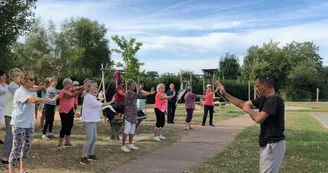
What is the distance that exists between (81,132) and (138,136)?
1953 mm

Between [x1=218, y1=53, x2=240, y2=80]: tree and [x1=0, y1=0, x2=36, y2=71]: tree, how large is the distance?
54.7 m

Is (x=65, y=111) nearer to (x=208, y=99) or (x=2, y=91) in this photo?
(x=2, y=91)

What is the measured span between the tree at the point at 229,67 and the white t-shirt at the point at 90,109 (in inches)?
2335

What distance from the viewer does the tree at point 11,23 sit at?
11.8m

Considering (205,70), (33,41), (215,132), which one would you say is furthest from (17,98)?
(33,41)

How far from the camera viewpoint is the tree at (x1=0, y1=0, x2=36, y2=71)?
11.8 metres

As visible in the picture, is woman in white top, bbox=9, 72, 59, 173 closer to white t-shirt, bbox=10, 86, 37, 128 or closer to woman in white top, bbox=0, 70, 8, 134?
white t-shirt, bbox=10, 86, 37, 128

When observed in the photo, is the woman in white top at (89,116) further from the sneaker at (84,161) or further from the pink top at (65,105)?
the pink top at (65,105)

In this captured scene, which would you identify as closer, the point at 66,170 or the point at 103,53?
the point at 66,170

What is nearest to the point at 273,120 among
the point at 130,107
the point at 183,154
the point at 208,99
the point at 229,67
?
the point at 183,154

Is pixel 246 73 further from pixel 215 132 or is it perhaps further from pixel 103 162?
pixel 103 162

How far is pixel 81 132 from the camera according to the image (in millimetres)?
11375

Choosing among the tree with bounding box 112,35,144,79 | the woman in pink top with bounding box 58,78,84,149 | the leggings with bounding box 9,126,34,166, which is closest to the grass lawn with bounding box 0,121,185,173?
the woman in pink top with bounding box 58,78,84,149

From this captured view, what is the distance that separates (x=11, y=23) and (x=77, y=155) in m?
6.80
